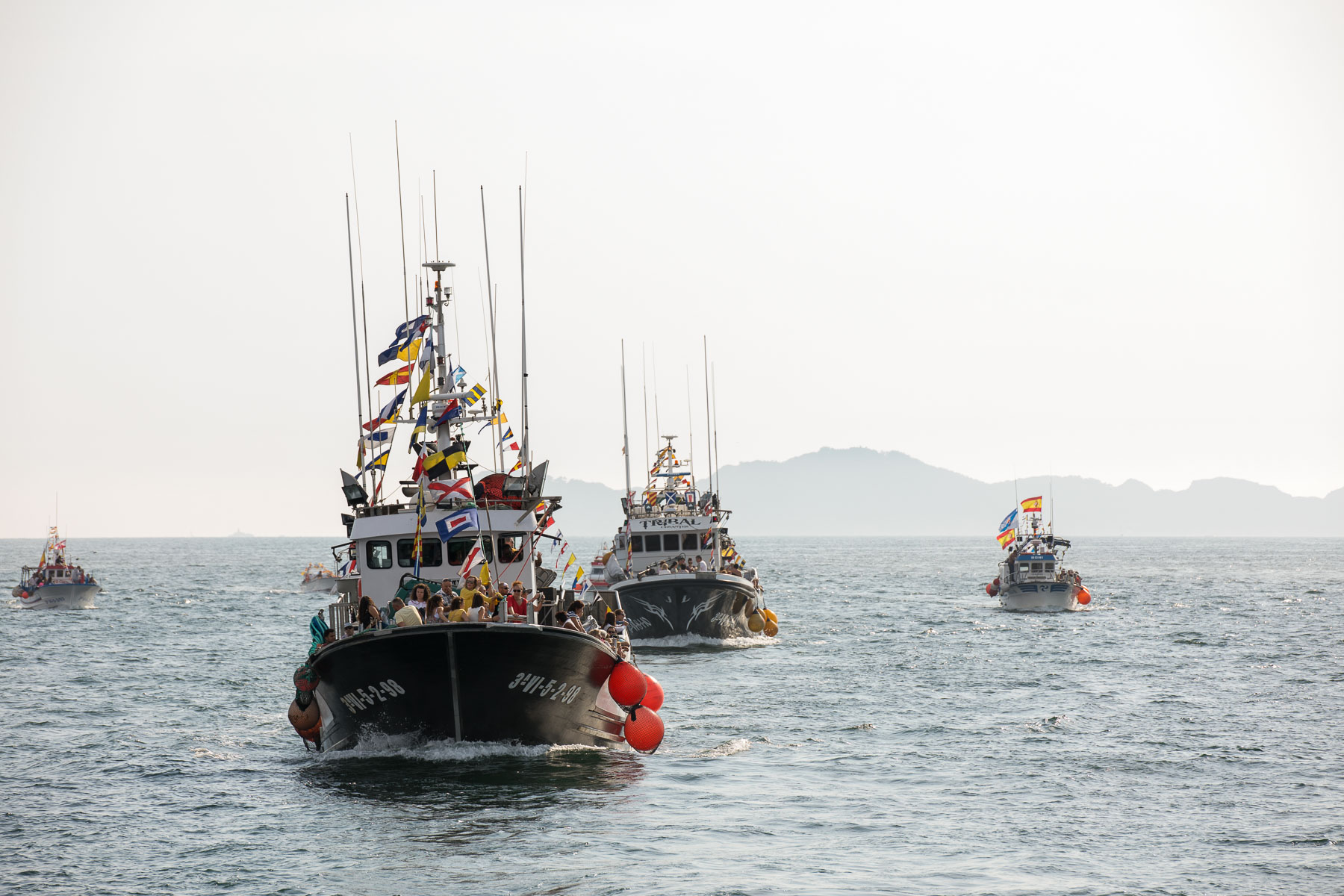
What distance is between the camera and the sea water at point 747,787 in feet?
66.7

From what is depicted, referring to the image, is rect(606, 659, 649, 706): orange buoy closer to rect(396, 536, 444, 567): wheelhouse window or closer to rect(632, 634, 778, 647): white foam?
rect(396, 536, 444, 567): wheelhouse window

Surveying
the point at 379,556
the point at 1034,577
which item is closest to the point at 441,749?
the point at 379,556

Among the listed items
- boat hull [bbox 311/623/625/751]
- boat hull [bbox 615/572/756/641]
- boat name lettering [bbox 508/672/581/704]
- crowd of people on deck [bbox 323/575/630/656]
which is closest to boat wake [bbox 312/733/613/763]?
boat hull [bbox 311/623/625/751]

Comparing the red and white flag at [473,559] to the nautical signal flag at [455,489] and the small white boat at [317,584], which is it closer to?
the nautical signal flag at [455,489]

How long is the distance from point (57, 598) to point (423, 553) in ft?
221

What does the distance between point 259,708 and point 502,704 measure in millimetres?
16897

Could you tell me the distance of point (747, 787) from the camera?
26250mm

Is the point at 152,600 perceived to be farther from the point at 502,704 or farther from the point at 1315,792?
the point at 1315,792

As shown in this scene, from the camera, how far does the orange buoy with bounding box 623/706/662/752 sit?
2789 centimetres

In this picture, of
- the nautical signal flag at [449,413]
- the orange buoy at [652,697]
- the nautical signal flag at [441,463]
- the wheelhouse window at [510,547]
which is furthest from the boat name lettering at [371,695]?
the nautical signal flag at [449,413]

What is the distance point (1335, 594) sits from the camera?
107375 millimetres

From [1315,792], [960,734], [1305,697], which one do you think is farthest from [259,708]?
[1305,697]

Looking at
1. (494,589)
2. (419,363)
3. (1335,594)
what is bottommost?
(1335,594)

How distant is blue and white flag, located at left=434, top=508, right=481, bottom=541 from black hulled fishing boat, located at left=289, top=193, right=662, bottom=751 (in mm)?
38
